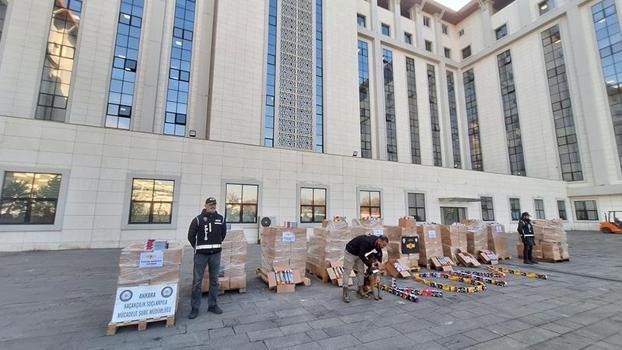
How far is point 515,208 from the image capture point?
2327 cm

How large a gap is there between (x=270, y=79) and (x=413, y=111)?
17801 mm

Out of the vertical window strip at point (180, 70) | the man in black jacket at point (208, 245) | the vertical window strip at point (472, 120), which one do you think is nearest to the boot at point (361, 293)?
the man in black jacket at point (208, 245)

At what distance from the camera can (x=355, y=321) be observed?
4453 millimetres

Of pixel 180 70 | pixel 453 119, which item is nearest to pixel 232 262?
pixel 180 70

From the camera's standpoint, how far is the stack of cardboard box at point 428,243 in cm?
871

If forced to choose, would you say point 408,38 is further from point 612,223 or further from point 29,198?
point 29,198

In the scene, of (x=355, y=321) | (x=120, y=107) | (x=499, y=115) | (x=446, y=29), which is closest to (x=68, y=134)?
(x=120, y=107)

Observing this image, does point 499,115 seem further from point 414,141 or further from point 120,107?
point 120,107

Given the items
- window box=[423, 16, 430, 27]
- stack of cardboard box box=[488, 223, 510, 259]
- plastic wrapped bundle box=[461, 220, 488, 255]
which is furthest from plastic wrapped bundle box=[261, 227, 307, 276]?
window box=[423, 16, 430, 27]

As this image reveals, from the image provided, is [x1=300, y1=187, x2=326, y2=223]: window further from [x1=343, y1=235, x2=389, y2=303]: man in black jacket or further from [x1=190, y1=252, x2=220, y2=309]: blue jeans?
[x1=190, y1=252, x2=220, y2=309]: blue jeans

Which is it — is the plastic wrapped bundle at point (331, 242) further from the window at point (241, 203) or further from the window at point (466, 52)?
the window at point (466, 52)

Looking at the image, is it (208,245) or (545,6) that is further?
(545,6)

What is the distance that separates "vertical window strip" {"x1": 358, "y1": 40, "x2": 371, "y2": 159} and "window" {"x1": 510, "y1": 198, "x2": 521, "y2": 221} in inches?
510

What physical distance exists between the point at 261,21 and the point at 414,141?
19.5 metres
